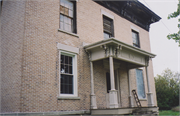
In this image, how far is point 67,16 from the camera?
10812 mm

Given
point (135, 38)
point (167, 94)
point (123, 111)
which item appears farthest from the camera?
point (167, 94)

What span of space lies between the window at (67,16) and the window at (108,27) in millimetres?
3067

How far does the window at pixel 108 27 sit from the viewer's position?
1345 centimetres

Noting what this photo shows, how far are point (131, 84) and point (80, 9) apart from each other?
686cm

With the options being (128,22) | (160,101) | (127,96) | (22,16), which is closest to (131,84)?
(127,96)

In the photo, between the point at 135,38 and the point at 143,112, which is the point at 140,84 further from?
the point at 143,112

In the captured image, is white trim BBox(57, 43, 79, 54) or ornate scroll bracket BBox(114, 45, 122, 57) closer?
white trim BBox(57, 43, 79, 54)

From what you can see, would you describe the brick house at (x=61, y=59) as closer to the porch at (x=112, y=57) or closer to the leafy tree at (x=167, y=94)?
the porch at (x=112, y=57)

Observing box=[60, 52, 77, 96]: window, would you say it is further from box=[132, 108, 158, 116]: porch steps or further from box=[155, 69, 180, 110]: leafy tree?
box=[155, 69, 180, 110]: leafy tree

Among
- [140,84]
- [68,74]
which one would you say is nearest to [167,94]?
[140,84]

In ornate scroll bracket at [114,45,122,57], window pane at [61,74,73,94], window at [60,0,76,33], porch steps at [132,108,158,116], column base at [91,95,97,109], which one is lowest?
porch steps at [132,108,158,116]

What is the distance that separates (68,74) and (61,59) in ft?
2.91

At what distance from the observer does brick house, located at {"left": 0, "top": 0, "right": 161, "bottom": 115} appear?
8.26m

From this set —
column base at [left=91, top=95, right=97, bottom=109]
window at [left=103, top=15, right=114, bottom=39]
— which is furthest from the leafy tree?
column base at [left=91, top=95, right=97, bottom=109]
